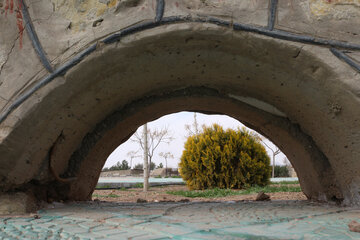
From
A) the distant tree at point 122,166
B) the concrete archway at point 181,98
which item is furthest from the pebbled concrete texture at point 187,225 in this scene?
the distant tree at point 122,166

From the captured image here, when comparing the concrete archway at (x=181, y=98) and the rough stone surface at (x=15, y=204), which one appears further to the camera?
the rough stone surface at (x=15, y=204)

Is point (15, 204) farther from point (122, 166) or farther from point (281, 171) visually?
point (122, 166)

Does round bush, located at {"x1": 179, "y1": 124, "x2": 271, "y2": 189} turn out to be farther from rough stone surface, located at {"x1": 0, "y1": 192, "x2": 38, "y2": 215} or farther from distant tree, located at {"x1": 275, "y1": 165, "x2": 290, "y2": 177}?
distant tree, located at {"x1": 275, "y1": 165, "x2": 290, "y2": 177}

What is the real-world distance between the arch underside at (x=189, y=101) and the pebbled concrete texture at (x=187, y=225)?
42 cm

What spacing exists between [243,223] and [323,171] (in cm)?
121

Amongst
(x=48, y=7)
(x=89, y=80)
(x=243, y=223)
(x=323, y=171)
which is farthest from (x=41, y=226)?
(x=323, y=171)

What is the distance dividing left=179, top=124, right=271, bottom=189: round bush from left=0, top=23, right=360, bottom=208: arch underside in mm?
4632

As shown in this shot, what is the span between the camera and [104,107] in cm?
235

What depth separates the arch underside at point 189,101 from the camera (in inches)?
71.9

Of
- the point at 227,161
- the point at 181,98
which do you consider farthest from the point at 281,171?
the point at 181,98

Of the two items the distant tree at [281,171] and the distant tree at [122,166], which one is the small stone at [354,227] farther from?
the distant tree at [122,166]

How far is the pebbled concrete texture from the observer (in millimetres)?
1374

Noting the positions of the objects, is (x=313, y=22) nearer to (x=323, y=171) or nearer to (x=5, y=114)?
(x=323, y=171)

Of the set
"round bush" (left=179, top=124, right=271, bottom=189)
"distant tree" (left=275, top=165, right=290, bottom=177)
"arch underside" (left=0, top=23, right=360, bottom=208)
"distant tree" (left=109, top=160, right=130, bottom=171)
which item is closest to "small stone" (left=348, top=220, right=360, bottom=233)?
"arch underside" (left=0, top=23, right=360, bottom=208)
